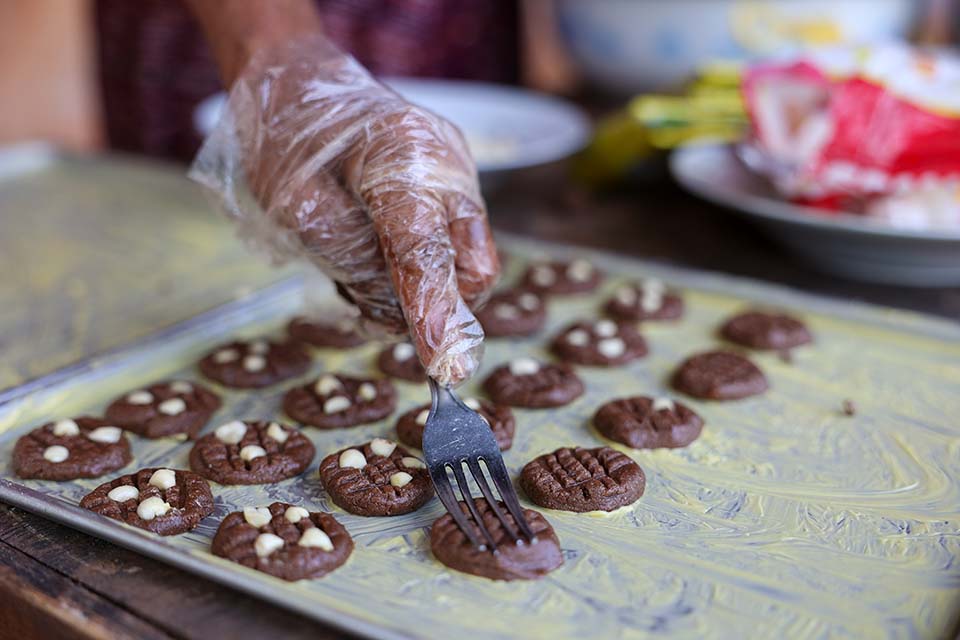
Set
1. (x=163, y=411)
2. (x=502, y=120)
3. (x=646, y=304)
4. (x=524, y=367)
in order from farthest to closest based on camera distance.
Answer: (x=502, y=120)
(x=646, y=304)
(x=524, y=367)
(x=163, y=411)

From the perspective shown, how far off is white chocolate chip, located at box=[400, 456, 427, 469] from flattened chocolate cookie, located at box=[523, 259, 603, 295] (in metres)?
0.60

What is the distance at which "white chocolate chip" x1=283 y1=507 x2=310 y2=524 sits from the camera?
100 cm

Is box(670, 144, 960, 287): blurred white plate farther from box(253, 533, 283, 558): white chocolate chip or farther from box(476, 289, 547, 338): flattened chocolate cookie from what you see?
box(253, 533, 283, 558): white chocolate chip

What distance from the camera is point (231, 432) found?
3.90ft

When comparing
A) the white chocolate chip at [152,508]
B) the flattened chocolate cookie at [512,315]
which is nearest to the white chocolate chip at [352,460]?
the white chocolate chip at [152,508]

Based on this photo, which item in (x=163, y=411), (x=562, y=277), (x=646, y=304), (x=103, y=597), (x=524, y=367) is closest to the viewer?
(x=103, y=597)

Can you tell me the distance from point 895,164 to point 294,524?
1.31 m

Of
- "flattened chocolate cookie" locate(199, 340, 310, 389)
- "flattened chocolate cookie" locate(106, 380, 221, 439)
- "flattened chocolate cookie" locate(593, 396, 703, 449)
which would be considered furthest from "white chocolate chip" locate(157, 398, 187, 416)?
"flattened chocolate cookie" locate(593, 396, 703, 449)

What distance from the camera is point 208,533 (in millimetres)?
1010

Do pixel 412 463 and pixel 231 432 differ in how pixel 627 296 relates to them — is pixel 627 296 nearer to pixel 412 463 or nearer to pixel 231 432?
pixel 412 463

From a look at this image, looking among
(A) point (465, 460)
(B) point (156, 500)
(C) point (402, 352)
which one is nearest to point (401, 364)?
(C) point (402, 352)

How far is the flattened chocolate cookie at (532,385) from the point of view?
130 centimetres

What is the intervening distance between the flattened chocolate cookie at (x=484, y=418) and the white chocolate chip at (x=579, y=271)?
0.48 m

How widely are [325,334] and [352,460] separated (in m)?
0.41
